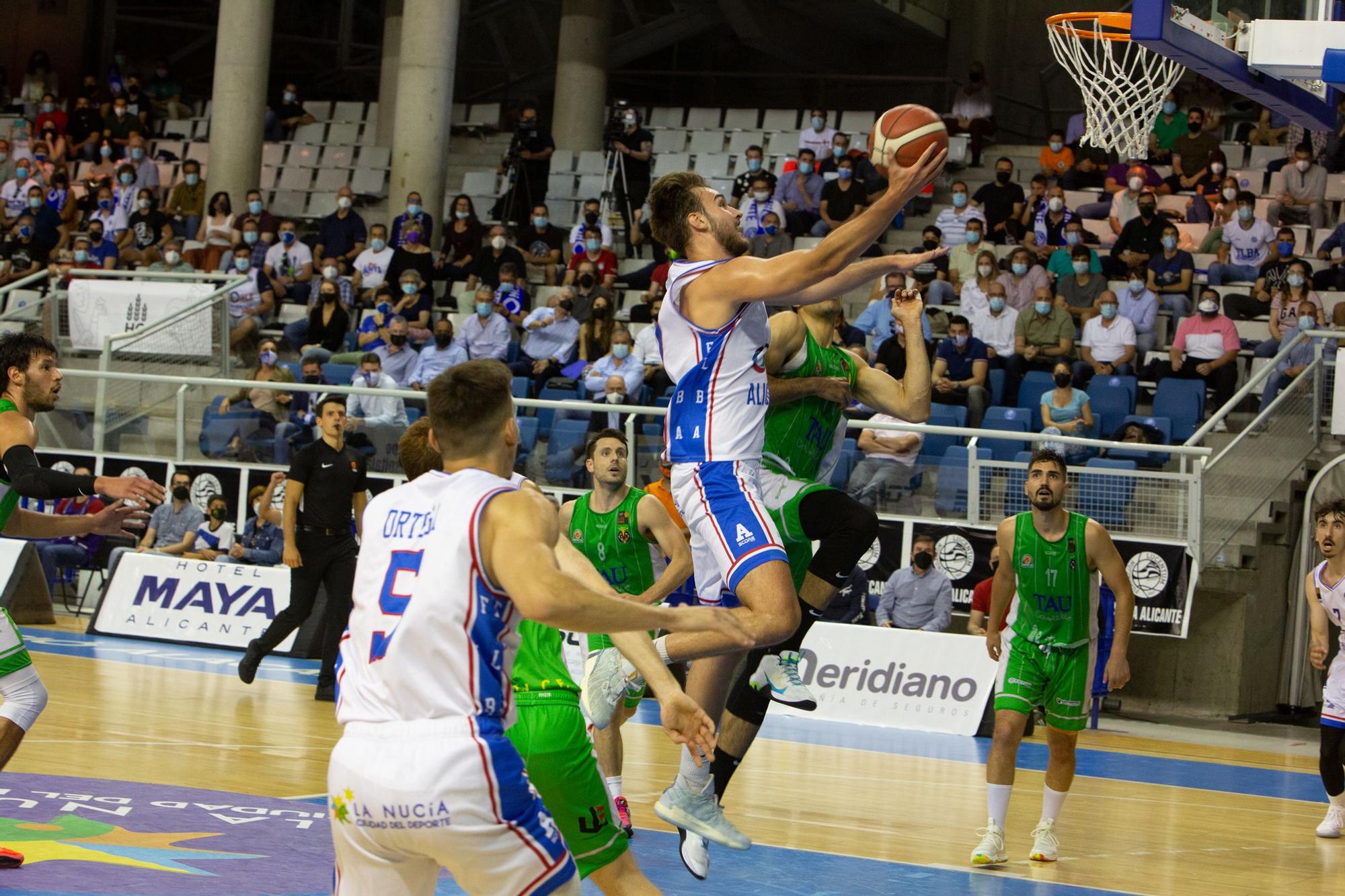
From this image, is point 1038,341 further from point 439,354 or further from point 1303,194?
point 439,354

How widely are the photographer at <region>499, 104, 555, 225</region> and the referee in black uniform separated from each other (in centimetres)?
1085

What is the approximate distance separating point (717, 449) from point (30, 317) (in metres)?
15.8

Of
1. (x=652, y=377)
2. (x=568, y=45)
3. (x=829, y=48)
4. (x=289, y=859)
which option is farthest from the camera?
(x=829, y=48)

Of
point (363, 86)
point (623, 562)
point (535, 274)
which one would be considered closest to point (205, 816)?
point (623, 562)

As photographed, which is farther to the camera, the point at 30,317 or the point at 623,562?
the point at 30,317

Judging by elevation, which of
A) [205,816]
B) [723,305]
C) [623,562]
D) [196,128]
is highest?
[196,128]

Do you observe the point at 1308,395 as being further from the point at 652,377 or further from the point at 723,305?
the point at 723,305

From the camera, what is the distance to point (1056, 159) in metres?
20.5

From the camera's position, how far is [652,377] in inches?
642

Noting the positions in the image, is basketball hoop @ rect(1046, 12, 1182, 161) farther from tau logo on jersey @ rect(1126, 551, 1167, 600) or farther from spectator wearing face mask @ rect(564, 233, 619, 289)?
spectator wearing face mask @ rect(564, 233, 619, 289)

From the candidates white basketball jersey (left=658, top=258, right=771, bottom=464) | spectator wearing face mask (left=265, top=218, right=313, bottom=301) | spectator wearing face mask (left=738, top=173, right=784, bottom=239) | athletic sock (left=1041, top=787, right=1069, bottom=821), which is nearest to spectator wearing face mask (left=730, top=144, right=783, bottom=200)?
spectator wearing face mask (left=738, top=173, right=784, bottom=239)

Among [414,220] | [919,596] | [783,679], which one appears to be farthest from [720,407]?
[414,220]

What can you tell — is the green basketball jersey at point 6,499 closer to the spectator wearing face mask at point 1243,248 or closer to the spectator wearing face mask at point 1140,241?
the spectator wearing face mask at point 1140,241

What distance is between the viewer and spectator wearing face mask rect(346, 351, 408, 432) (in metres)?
15.4
